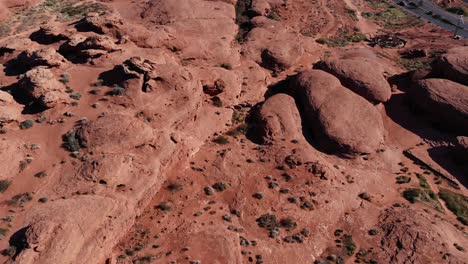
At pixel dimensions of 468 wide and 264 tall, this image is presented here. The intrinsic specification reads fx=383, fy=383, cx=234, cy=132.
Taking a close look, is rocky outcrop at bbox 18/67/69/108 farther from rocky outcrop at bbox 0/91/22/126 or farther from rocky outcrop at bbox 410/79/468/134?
rocky outcrop at bbox 410/79/468/134

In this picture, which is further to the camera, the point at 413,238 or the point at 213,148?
the point at 213,148

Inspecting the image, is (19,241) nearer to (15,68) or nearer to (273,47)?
(15,68)

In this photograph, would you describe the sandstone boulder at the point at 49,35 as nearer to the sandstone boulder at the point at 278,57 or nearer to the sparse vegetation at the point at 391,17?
the sandstone boulder at the point at 278,57

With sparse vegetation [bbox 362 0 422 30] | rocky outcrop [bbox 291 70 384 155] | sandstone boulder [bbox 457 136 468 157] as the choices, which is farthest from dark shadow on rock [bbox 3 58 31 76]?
sparse vegetation [bbox 362 0 422 30]

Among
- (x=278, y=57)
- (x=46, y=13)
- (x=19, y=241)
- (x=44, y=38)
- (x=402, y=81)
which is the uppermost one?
(x=44, y=38)

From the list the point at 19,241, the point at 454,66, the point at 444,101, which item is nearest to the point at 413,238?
the point at 444,101
